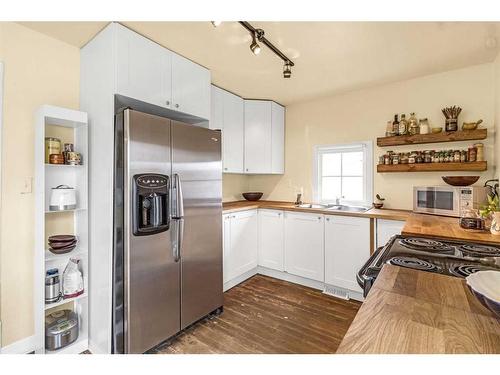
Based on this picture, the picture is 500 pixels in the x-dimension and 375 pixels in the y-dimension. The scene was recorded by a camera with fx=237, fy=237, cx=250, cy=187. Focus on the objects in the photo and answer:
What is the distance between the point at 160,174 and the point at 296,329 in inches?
60.8

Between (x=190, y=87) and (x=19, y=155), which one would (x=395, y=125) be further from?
(x=19, y=155)

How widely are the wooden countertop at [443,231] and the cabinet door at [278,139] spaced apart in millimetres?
1643

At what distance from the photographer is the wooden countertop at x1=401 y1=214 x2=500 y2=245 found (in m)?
1.34

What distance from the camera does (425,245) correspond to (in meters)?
1.24

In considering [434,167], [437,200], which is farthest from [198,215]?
[434,167]

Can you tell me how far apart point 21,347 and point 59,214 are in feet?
2.88

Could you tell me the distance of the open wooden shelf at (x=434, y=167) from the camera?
79.5 inches

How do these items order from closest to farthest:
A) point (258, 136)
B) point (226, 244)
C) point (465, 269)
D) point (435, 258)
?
point (465, 269) < point (435, 258) < point (226, 244) < point (258, 136)

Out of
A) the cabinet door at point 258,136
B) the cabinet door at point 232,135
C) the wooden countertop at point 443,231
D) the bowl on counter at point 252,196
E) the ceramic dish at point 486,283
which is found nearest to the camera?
the ceramic dish at point 486,283

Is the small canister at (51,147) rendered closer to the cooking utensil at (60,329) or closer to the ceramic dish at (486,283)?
the cooking utensil at (60,329)

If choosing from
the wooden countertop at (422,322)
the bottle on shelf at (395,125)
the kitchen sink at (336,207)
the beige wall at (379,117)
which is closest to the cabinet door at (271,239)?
the kitchen sink at (336,207)

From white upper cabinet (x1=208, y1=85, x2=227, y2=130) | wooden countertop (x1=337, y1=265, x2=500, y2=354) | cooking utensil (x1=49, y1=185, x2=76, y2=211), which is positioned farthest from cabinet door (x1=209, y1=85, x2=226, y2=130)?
wooden countertop (x1=337, y1=265, x2=500, y2=354)
